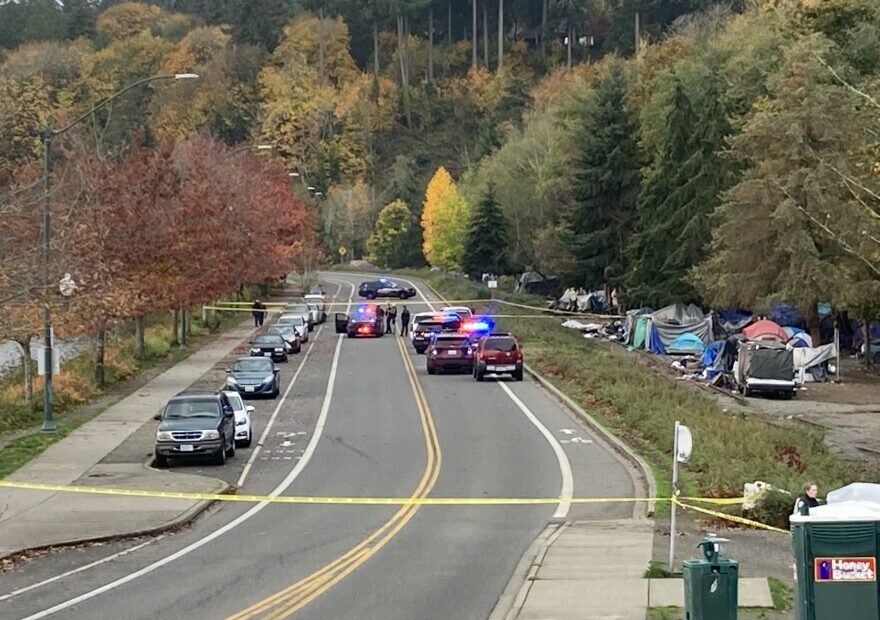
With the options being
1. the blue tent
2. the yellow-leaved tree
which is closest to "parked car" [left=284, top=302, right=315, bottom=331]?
the blue tent

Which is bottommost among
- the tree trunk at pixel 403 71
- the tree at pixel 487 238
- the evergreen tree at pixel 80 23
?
the tree at pixel 487 238

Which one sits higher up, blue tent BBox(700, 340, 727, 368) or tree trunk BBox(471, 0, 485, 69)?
tree trunk BBox(471, 0, 485, 69)

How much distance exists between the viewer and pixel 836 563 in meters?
12.9

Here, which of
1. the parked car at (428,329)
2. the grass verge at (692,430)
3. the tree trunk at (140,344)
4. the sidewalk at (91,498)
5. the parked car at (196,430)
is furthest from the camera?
the parked car at (428,329)

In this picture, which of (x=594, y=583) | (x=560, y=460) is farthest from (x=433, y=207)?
(x=594, y=583)

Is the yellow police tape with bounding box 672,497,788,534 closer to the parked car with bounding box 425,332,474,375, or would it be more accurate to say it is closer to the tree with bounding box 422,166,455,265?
the parked car with bounding box 425,332,474,375

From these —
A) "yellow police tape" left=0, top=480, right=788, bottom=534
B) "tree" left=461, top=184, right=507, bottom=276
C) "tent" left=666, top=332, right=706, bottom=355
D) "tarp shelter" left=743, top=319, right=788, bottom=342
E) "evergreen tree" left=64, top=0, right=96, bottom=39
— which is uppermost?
"evergreen tree" left=64, top=0, right=96, bottom=39

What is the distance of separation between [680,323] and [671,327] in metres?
2.14

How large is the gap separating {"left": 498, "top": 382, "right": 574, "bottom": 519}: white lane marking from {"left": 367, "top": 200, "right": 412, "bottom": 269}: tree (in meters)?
92.9

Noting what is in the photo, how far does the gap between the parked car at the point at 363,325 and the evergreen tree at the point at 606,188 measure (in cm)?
1343

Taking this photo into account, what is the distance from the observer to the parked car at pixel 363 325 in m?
70.6

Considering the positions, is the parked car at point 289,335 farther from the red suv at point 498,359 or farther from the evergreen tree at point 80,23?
the evergreen tree at point 80,23

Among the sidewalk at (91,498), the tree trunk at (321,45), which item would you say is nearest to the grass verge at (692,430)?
the sidewalk at (91,498)

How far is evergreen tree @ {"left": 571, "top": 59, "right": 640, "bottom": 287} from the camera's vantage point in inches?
3063
